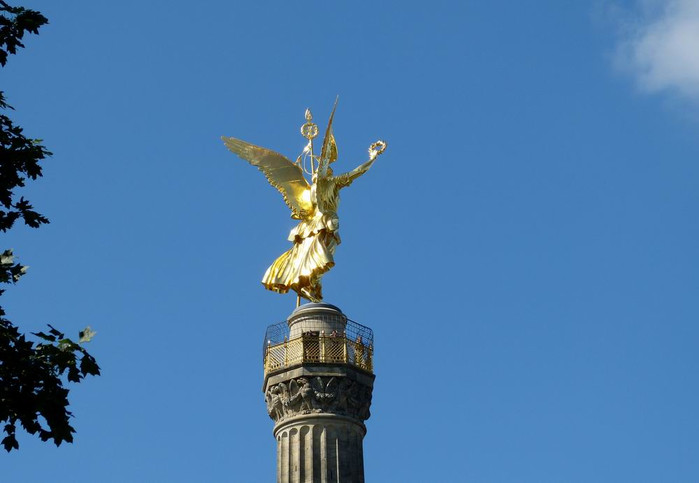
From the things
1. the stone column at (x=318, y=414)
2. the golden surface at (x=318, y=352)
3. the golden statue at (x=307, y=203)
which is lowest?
the stone column at (x=318, y=414)

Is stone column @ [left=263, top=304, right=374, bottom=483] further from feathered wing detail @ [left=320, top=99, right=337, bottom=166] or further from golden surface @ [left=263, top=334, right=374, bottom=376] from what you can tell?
feathered wing detail @ [left=320, top=99, right=337, bottom=166]

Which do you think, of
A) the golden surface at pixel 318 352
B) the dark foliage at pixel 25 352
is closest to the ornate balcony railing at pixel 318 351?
the golden surface at pixel 318 352

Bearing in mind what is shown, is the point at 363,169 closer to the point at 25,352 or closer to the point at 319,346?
the point at 319,346

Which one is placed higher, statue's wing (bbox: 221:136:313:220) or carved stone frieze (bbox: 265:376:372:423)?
statue's wing (bbox: 221:136:313:220)

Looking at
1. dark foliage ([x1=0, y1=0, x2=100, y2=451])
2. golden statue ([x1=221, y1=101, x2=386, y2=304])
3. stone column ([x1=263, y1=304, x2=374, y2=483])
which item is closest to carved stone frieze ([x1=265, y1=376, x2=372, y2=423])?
stone column ([x1=263, y1=304, x2=374, y2=483])

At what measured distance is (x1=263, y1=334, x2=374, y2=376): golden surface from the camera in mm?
33375

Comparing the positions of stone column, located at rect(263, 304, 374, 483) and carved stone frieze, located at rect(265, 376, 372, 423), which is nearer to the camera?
stone column, located at rect(263, 304, 374, 483)

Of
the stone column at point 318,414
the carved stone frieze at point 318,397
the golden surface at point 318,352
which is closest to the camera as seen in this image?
the stone column at point 318,414

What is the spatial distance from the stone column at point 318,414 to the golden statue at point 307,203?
7.91ft

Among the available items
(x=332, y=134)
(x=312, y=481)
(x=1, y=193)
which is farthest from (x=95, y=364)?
(x=332, y=134)

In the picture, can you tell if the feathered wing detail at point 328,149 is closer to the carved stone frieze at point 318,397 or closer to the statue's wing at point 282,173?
the statue's wing at point 282,173

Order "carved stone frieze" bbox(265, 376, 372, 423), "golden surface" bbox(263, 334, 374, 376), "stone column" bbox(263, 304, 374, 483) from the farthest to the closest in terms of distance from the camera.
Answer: "golden surface" bbox(263, 334, 374, 376), "carved stone frieze" bbox(265, 376, 372, 423), "stone column" bbox(263, 304, 374, 483)

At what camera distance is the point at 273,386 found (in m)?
33.6

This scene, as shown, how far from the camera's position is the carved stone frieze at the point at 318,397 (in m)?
32.8
